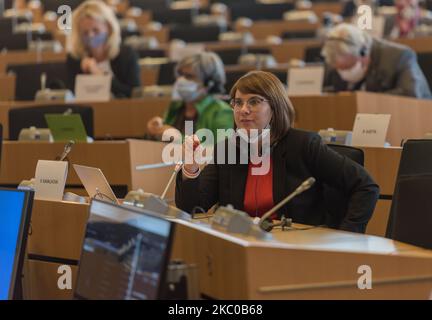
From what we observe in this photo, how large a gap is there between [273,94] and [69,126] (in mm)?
1414

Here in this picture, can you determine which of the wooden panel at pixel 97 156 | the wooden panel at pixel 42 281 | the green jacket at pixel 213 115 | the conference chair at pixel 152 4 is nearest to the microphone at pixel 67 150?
the wooden panel at pixel 97 156

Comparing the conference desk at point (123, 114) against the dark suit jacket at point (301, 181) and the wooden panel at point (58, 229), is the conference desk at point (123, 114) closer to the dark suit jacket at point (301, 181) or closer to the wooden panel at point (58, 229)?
the dark suit jacket at point (301, 181)

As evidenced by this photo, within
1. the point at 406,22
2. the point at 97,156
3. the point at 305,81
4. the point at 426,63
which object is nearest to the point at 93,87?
the point at 305,81

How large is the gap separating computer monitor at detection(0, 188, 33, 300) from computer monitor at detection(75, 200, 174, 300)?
262 millimetres

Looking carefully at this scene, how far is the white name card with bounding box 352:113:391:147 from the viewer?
13.5 feet

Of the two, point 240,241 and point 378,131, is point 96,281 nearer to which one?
point 240,241

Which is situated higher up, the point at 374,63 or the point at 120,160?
the point at 374,63

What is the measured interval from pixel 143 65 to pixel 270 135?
12.7ft

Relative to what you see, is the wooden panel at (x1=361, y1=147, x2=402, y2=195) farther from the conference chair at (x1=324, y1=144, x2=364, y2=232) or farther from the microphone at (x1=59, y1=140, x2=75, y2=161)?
the microphone at (x1=59, y1=140, x2=75, y2=161)

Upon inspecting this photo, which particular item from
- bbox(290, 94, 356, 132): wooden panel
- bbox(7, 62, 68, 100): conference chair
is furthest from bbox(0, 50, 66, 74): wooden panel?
bbox(290, 94, 356, 132): wooden panel

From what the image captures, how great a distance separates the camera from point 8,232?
9.17ft

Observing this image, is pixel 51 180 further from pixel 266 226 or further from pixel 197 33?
pixel 197 33
